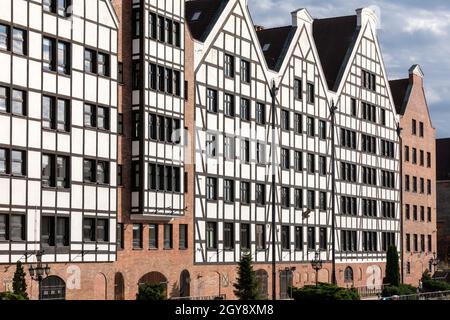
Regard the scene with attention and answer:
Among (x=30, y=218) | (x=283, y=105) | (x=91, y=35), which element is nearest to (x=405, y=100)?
(x=283, y=105)

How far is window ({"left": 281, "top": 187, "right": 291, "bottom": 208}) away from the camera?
62769mm

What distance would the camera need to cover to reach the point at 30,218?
1529 inches

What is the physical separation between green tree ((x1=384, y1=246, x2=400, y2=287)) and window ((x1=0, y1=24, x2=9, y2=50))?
159 feet

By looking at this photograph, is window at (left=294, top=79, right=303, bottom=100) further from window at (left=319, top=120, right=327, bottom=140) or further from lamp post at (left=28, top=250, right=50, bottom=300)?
lamp post at (left=28, top=250, right=50, bottom=300)

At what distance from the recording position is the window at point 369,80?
78.4 meters

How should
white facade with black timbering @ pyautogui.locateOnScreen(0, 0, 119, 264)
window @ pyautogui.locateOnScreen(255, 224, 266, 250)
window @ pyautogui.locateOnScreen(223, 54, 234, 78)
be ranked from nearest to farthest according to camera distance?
white facade with black timbering @ pyautogui.locateOnScreen(0, 0, 119, 264) → window @ pyautogui.locateOnScreen(223, 54, 234, 78) → window @ pyautogui.locateOnScreen(255, 224, 266, 250)

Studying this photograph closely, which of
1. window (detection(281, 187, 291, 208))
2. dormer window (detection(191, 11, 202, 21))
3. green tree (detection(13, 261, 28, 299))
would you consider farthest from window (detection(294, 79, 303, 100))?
green tree (detection(13, 261, 28, 299))

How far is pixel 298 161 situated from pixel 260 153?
6389 mm

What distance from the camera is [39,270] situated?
37469 mm

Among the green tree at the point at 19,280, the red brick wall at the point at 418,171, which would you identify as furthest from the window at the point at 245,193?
the red brick wall at the point at 418,171

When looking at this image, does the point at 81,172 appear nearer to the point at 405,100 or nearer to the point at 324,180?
the point at 324,180

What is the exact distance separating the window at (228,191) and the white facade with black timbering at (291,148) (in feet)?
0.23

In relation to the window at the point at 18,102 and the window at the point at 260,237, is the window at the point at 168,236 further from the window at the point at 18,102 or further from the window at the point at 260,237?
the window at the point at 18,102
